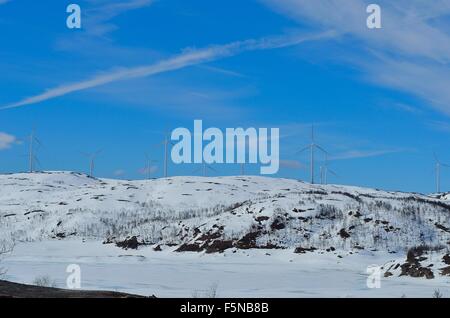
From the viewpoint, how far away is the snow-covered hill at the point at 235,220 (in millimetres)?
59562

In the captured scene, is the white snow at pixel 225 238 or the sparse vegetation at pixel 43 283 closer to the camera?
the sparse vegetation at pixel 43 283

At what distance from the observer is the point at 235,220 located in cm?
6775

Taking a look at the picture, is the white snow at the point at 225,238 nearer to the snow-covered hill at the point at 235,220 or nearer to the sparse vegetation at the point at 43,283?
the snow-covered hill at the point at 235,220

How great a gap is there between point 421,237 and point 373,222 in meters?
4.74

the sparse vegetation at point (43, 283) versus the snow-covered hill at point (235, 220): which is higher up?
the snow-covered hill at point (235, 220)

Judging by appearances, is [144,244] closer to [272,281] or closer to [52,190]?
[272,281]

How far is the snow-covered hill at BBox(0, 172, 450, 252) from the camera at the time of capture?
195 ft

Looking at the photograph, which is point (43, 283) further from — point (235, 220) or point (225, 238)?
point (235, 220)

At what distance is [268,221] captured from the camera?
6500cm
